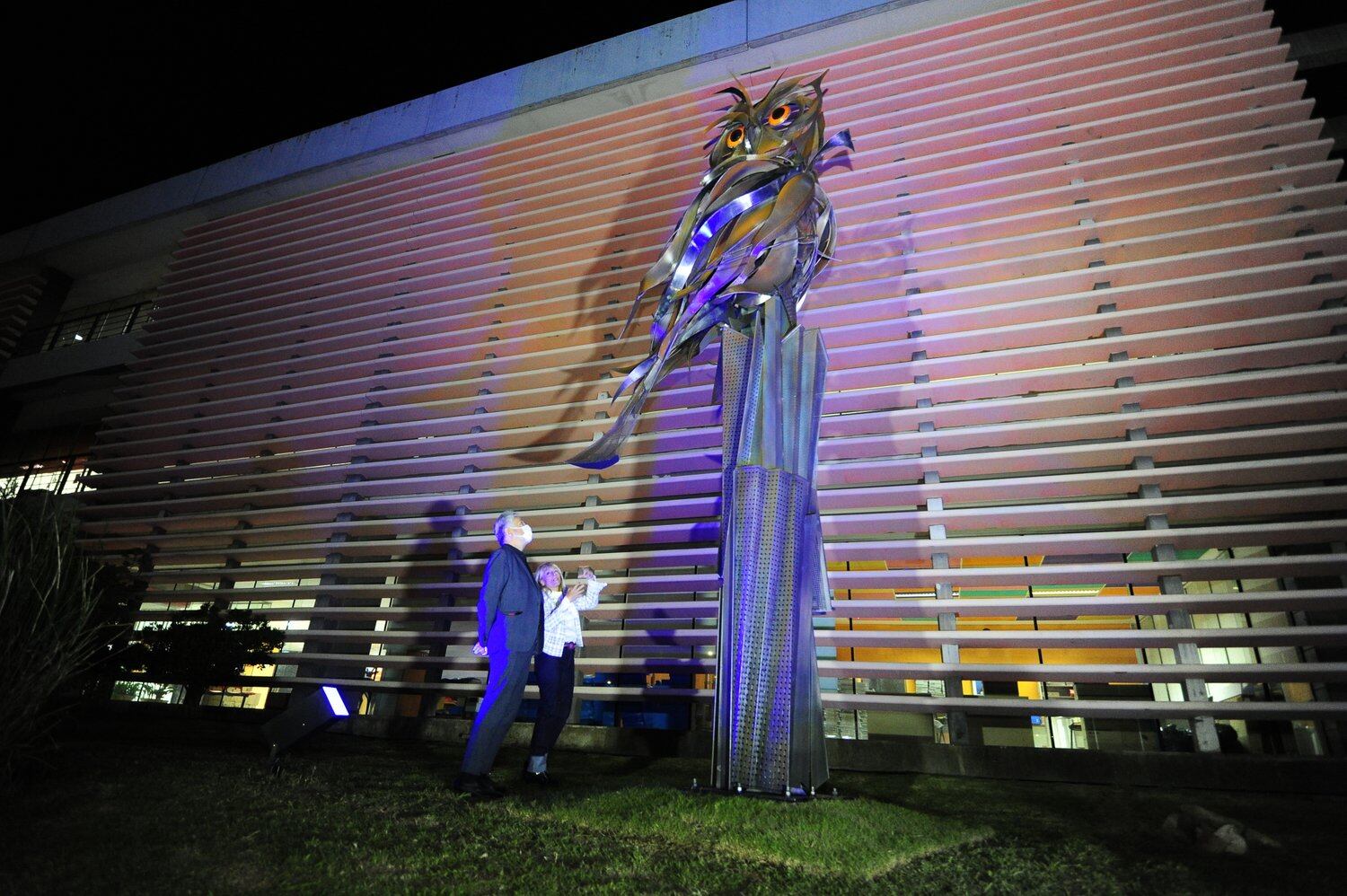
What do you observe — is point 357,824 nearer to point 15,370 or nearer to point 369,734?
point 369,734

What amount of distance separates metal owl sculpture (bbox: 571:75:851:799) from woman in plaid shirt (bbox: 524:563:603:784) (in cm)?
97

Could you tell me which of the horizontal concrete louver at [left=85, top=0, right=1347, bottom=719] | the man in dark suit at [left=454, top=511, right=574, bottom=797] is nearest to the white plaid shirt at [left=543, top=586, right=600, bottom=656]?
the man in dark suit at [left=454, top=511, right=574, bottom=797]

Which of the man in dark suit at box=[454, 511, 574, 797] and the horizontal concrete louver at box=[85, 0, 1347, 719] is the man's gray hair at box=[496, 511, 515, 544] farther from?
the horizontal concrete louver at box=[85, 0, 1347, 719]

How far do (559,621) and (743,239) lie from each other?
2672 mm

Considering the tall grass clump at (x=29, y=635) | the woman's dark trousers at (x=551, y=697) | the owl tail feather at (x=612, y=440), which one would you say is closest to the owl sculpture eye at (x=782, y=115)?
the owl tail feather at (x=612, y=440)

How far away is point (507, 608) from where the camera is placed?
380 cm

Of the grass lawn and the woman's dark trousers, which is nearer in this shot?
the grass lawn

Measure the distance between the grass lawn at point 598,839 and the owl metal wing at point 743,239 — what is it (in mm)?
2010

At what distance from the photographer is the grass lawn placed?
7.31 feet

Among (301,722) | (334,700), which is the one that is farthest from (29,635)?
(334,700)

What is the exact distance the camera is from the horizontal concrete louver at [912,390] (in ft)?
16.4

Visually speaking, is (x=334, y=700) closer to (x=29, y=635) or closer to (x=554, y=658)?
(x=554, y=658)

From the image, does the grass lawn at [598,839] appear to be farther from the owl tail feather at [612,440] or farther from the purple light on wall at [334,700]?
the owl tail feather at [612,440]

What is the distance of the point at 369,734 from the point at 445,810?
414 centimetres
